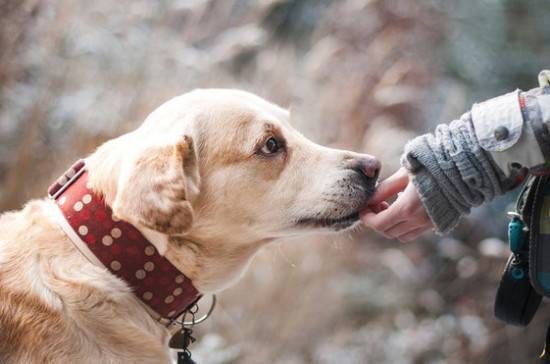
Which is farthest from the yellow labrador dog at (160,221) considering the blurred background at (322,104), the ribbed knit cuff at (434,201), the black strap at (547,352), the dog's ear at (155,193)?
the blurred background at (322,104)

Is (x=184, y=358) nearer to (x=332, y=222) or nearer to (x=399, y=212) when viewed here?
(x=332, y=222)

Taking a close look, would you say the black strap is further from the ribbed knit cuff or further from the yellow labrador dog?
the yellow labrador dog

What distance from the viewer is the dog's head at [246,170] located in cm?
168

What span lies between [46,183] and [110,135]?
0.42 m

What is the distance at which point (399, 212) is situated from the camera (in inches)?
63.4

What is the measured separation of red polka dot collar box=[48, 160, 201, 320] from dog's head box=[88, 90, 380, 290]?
10cm

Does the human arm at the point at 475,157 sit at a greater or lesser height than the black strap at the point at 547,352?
greater

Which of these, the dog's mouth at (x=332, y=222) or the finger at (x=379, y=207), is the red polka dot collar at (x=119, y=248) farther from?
the finger at (x=379, y=207)

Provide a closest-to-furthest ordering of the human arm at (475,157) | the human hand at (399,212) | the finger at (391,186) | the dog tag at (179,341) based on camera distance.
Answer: the human arm at (475,157), the human hand at (399,212), the finger at (391,186), the dog tag at (179,341)

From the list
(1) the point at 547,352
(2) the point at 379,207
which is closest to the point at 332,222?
(2) the point at 379,207

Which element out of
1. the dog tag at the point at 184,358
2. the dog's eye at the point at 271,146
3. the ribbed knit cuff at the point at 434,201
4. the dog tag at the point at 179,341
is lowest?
the dog tag at the point at 184,358

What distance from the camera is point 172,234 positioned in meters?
1.49

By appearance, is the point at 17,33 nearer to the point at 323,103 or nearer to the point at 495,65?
the point at 323,103

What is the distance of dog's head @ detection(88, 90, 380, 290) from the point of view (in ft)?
5.52
